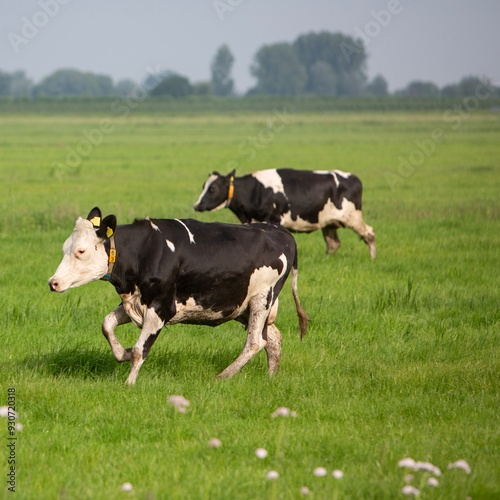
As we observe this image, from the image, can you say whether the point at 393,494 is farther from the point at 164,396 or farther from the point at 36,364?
the point at 36,364

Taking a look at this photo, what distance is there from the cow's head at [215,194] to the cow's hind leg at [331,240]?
1.93 m

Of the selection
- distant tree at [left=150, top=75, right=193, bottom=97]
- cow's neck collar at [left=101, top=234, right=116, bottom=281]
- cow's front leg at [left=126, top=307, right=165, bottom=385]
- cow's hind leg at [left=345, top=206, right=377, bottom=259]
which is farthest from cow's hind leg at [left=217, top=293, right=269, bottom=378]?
distant tree at [left=150, top=75, right=193, bottom=97]

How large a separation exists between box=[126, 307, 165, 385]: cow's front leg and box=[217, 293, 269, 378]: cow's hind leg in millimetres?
764

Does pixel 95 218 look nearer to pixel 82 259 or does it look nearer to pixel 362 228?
pixel 82 259

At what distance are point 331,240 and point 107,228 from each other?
7926mm

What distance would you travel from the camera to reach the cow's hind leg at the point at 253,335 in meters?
6.79

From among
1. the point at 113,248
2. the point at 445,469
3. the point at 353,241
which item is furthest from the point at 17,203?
the point at 445,469

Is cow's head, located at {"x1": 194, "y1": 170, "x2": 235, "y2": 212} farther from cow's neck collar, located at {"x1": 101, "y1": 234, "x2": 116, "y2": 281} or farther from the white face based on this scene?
the white face

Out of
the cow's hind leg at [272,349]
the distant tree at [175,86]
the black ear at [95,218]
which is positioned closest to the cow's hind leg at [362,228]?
the cow's hind leg at [272,349]

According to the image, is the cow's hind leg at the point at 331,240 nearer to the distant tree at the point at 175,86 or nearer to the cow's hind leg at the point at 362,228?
the cow's hind leg at the point at 362,228

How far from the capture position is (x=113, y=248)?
6.30 m

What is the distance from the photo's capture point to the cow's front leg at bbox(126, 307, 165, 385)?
6.39 meters

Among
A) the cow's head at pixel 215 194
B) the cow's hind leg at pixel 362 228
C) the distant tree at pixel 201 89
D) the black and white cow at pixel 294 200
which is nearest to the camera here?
the cow's hind leg at pixel 362 228

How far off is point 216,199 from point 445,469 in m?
9.57
